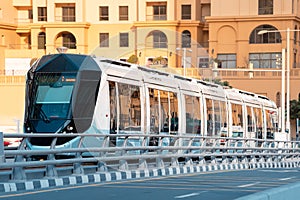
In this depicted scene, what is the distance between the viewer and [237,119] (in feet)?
133

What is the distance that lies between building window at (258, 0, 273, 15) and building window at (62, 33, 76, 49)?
847 inches

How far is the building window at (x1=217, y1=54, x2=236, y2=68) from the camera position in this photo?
8748 centimetres

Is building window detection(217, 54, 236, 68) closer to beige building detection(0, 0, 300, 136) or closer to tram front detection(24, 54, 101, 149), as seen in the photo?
beige building detection(0, 0, 300, 136)

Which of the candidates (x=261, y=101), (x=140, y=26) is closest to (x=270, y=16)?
(x=140, y=26)

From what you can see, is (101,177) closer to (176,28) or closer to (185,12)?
(176,28)

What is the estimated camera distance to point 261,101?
46.6 meters

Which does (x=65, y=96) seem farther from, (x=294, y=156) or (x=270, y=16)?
(x=270, y=16)

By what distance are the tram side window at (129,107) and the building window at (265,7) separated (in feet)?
204

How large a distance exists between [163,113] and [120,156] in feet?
25.3

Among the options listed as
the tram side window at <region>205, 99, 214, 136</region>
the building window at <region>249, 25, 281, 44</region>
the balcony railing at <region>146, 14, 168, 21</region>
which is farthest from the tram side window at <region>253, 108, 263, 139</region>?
the balcony railing at <region>146, 14, 168, 21</region>

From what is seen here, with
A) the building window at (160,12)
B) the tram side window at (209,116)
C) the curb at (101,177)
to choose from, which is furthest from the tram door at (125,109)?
the building window at (160,12)

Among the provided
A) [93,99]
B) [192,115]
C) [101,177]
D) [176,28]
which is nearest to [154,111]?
[93,99]

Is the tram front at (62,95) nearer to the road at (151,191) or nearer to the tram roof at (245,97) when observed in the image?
the road at (151,191)

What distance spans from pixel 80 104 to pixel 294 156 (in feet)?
67.3
